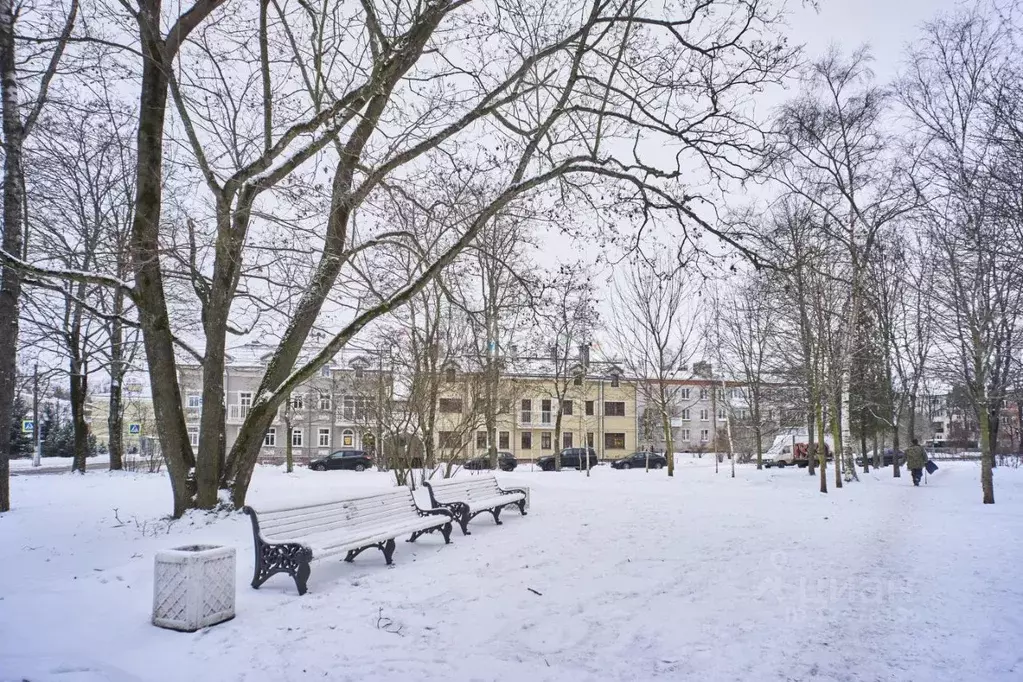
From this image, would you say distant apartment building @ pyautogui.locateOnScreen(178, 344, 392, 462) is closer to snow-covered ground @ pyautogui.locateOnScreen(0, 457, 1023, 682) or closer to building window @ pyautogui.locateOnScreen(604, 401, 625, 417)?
snow-covered ground @ pyautogui.locateOnScreen(0, 457, 1023, 682)

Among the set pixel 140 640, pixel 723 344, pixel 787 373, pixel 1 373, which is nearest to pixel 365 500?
pixel 140 640

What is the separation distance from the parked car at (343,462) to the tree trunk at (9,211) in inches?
1049

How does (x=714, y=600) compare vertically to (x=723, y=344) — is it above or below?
below

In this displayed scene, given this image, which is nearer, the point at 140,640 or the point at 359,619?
the point at 140,640

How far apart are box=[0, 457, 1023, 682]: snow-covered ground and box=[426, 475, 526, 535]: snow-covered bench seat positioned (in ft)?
1.08

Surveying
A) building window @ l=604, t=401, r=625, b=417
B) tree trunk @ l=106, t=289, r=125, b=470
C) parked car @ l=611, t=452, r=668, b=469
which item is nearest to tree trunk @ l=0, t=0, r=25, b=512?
tree trunk @ l=106, t=289, r=125, b=470

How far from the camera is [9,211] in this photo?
10.5 m

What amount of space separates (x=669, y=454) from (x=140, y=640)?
1001 inches

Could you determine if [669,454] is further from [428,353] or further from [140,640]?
[140,640]

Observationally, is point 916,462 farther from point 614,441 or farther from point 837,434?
point 614,441

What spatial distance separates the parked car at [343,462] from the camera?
38281 millimetres

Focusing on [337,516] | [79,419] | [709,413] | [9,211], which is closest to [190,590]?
[337,516]

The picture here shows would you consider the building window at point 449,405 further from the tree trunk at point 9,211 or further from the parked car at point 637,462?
the parked car at point 637,462

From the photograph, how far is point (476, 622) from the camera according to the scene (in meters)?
5.79
